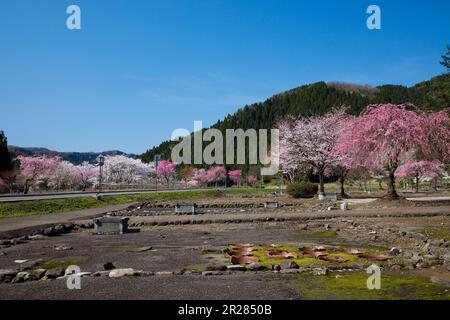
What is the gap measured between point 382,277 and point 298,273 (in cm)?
177

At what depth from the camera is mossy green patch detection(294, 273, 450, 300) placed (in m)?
7.18

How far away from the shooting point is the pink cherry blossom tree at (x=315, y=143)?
46.1m

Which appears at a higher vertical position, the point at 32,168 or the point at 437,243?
the point at 32,168

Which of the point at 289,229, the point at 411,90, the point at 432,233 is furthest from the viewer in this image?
the point at 411,90

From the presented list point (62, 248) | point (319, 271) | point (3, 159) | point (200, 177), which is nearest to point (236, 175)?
point (200, 177)

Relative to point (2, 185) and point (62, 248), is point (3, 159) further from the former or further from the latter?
point (62, 248)

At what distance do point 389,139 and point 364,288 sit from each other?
25621 millimetres

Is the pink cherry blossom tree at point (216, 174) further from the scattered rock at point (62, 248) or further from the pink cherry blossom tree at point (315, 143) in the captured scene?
the scattered rock at point (62, 248)

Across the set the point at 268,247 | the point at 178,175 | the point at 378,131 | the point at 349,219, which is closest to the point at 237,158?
the point at 178,175

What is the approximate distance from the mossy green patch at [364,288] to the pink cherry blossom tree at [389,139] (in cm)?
2381

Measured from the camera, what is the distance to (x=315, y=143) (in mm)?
47375

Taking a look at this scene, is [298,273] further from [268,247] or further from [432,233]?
[432,233]

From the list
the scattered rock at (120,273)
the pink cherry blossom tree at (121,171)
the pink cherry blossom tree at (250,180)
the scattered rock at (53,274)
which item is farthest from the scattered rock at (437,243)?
the pink cherry blossom tree at (121,171)

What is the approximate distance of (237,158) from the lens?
128 m
